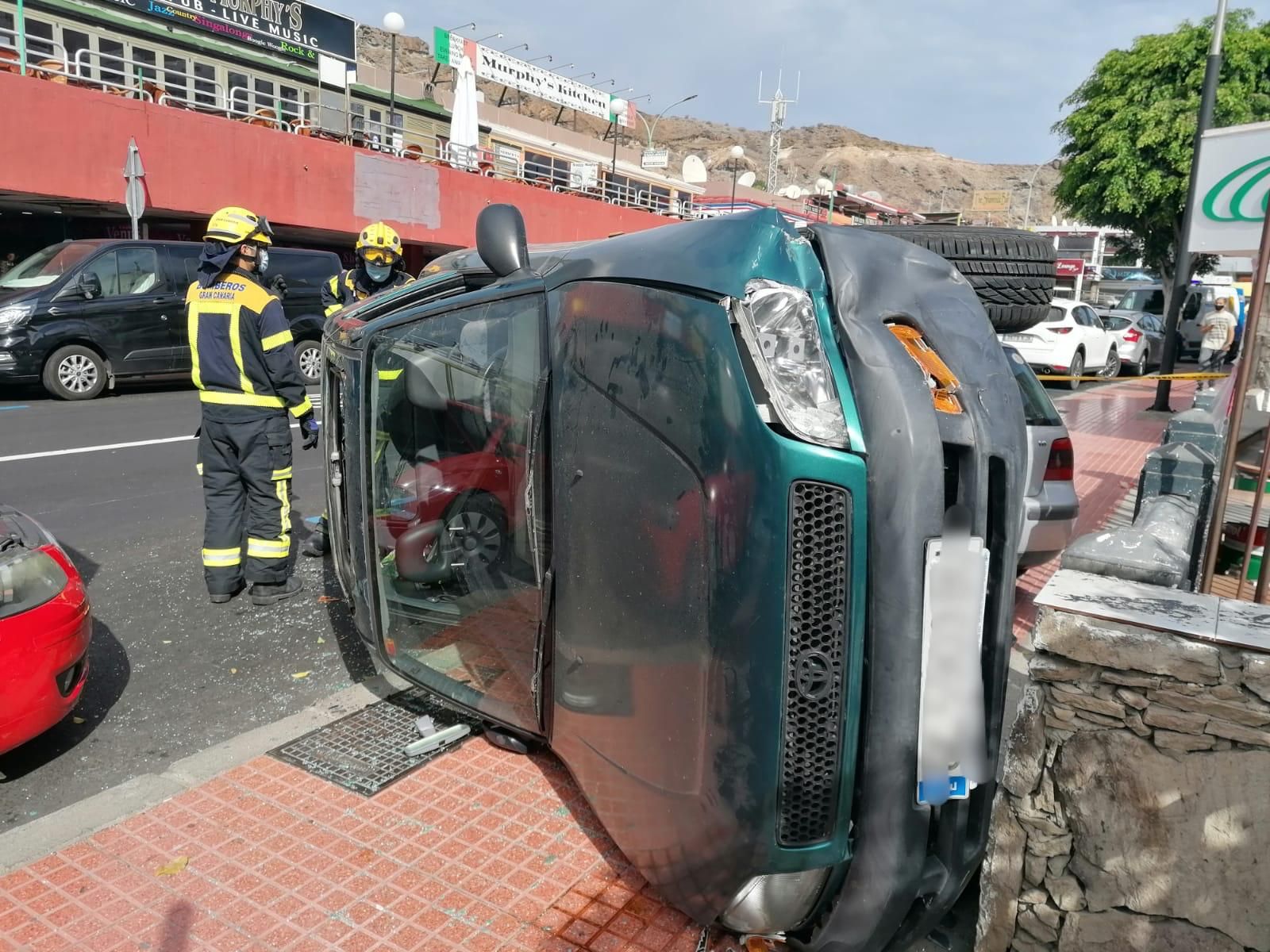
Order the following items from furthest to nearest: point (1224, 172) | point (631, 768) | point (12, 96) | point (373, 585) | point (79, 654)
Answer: point (12, 96) → point (1224, 172) → point (373, 585) → point (79, 654) → point (631, 768)

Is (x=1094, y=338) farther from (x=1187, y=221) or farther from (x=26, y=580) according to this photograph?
(x=26, y=580)

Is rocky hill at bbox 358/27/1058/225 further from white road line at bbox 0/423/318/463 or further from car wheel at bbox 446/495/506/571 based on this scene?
car wheel at bbox 446/495/506/571

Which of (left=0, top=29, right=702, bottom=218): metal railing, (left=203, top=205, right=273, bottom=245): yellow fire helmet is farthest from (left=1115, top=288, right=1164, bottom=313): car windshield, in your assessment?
(left=203, top=205, right=273, bottom=245): yellow fire helmet

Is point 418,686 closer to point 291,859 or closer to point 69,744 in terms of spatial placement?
point 291,859

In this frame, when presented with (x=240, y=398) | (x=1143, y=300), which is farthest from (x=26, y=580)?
(x=1143, y=300)

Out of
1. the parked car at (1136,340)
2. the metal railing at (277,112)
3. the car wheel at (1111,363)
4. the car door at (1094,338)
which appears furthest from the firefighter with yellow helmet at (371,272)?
the parked car at (1136,340)

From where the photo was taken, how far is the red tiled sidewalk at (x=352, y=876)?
2.48m

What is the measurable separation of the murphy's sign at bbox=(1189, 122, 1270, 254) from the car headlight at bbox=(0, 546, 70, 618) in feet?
25.5

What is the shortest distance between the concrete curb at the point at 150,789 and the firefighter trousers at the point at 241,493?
54.7 inches

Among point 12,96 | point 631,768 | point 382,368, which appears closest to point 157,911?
point 631,768

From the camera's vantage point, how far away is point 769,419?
6.53 feet

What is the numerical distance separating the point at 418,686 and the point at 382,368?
116 centimetres

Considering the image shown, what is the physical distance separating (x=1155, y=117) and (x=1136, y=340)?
18.9 ft

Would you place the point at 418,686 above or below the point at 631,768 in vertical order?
below
